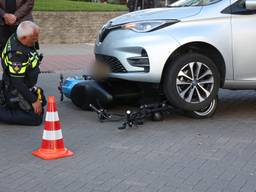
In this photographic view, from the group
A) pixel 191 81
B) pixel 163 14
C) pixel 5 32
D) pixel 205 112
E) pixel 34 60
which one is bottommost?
pixel 205 112

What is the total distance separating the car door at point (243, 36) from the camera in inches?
273

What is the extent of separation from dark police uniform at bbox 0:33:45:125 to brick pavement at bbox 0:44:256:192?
0.15 metres

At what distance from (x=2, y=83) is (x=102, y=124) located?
1286 millimetres

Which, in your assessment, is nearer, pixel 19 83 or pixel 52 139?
pixel 52 139

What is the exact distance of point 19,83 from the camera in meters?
6.43

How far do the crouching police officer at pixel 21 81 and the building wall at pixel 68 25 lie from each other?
→ 10.0m

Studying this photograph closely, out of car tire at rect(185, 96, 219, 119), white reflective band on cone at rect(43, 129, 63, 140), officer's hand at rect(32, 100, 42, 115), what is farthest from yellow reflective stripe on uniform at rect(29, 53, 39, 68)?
car tire at rect(185, 96, 219, 119)

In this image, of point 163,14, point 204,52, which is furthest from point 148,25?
point 204,52

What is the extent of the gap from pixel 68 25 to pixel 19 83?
1078 centimetres

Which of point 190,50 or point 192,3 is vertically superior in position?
point 192,3

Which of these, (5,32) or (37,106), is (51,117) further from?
(5,32)

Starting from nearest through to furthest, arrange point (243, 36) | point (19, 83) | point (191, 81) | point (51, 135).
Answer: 1. point (51, 135)
2. point (19, 83)
3. point (191, 81)
4. point (243, 36)

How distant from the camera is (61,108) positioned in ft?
25.6

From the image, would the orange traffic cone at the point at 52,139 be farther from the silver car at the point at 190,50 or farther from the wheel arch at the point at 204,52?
the wheel arch at the point at 204,52
